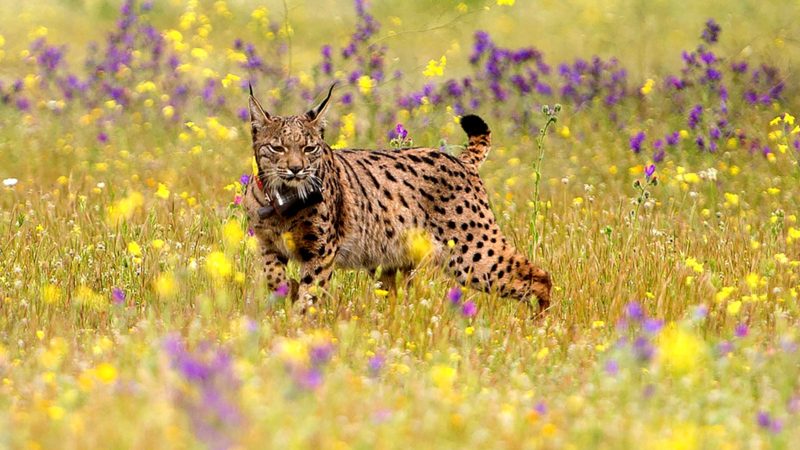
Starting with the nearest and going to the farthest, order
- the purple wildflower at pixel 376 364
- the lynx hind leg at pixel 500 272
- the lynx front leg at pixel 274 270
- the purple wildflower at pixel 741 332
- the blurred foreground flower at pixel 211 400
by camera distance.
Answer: the blurred foreground flower at pixel 211 400, the purple wildflower at pixel 376 364, the purple wildflower at pixel 741 332, the lynx front leg at pixel 274 270, the lynx hind leg at pixel 500 272

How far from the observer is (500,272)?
720 cm

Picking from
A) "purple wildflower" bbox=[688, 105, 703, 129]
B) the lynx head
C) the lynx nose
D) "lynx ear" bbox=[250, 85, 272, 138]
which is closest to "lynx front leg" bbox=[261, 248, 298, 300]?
the lynx head

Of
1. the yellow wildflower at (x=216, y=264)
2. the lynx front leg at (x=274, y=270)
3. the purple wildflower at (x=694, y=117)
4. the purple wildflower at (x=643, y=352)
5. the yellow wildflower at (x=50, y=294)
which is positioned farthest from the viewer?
the purple wildflower at (x=694, y=117)

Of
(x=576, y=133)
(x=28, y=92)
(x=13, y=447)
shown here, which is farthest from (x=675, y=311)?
(x=28, y=92)

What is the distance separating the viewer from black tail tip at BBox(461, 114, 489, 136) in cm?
749

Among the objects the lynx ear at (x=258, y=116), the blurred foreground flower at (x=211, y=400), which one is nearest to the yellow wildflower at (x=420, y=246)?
the lynx ear at (x=258, y=116)

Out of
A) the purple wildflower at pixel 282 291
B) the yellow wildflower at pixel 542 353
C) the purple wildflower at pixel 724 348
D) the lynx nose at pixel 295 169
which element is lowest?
the yellow wildflower at pixel 542 353

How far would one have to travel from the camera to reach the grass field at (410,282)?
3.98 metres

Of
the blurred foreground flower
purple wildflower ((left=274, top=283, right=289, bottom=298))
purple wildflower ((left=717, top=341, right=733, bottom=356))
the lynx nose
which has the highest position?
the lynx nose

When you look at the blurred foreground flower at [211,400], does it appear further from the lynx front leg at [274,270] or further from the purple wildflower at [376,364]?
the lynx front leg at [274,270]

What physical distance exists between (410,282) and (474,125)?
3.19 feet

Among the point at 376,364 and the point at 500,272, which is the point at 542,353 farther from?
the point at 500,272

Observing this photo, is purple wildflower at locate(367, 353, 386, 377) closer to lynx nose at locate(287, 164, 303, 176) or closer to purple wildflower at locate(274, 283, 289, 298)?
purple wildflower at locate(274, 283, 289, 298)

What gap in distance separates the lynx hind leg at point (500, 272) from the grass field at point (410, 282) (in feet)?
0.30
